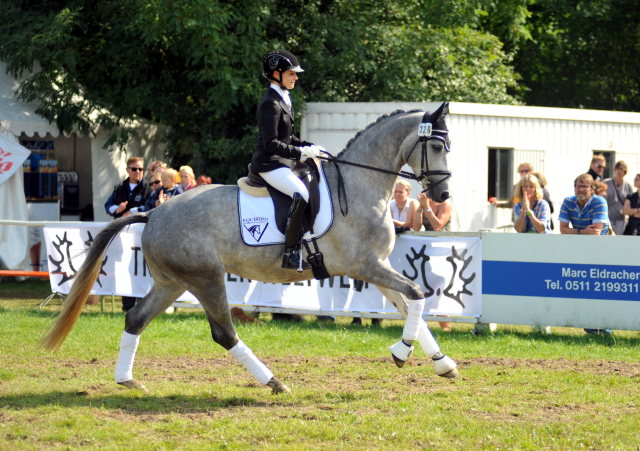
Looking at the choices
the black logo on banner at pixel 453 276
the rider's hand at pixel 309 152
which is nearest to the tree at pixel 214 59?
the black logo on banner at pixel 453 276

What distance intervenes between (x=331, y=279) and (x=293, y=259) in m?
4.00

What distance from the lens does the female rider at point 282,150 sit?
20.8 ft

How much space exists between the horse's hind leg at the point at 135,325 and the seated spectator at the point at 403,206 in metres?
4.56

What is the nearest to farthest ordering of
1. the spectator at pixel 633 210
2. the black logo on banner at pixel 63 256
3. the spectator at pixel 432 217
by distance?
the spectator at pixel 432 217 < the black logo on banner at pixel 63 256 < the spectator at pixel 633 210

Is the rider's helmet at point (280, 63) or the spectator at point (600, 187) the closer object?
the rider's helmet at point (280, 63)

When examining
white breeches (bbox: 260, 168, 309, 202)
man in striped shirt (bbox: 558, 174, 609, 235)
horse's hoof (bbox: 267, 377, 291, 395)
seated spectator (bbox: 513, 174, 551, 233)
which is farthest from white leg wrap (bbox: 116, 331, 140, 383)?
man in striped shirt (bbox: 558, 174, 609, 235)

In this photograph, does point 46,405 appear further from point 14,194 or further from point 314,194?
point 14,194

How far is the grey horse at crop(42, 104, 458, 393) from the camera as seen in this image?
6.43m

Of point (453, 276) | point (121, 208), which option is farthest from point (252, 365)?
point (121, 208)

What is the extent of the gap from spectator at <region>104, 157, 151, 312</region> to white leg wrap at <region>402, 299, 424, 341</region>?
6.13m

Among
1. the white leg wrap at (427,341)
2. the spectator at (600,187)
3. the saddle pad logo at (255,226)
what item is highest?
the spectator at (600,187)

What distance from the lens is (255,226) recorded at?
643 centimetres

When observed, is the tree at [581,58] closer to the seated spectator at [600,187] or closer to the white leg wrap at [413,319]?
the seated spectator at [600,187]

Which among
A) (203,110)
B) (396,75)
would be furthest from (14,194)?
(396,75)
